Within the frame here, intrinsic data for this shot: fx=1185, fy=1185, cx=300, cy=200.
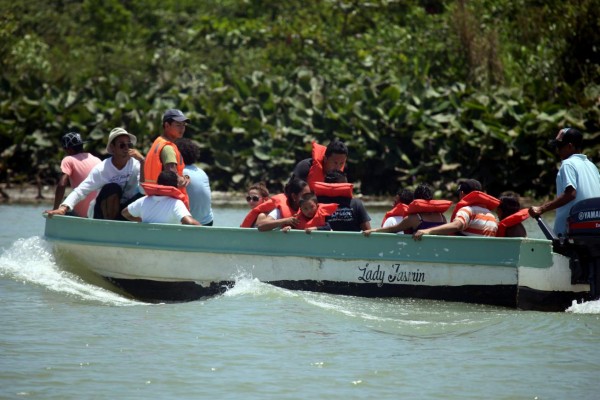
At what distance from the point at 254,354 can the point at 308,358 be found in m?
0.41

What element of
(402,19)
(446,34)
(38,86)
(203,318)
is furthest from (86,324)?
(402,19)

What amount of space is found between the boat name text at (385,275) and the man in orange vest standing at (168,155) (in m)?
1.80

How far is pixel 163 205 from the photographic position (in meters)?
10.5

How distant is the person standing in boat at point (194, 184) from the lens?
1077 centimetres

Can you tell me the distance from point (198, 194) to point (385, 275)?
6.62ft

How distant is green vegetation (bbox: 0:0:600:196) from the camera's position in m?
19.8

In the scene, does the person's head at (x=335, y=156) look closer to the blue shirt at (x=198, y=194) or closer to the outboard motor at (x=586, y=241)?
the blue shirt at (x=198, y=194)

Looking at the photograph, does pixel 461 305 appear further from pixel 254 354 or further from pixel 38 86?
pixel 38 86

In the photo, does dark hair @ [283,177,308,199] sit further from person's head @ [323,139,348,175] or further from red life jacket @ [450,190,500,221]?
red life jacket @ [450,190,500,221]

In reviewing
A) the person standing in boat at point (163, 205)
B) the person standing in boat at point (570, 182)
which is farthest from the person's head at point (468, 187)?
the person standing in boat at point (163, 205)

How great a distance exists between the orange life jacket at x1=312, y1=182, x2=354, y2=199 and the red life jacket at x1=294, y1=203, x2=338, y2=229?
13 cm

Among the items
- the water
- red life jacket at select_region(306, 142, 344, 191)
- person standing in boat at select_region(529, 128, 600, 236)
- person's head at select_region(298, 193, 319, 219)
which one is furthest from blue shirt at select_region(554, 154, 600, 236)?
red life jacket at select_region(306, 142, 344, 191)

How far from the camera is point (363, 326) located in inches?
360

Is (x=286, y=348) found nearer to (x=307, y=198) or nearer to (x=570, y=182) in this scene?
(x=307, y=198)
